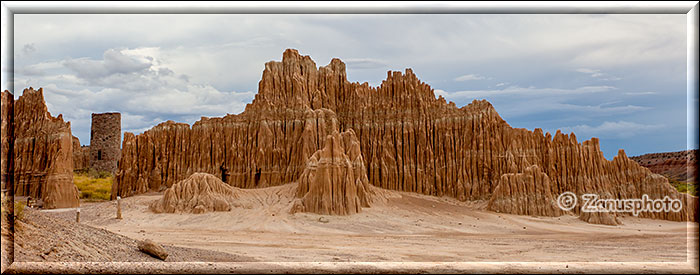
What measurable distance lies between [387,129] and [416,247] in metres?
24.0

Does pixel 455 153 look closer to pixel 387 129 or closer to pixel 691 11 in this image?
pixel 387 129

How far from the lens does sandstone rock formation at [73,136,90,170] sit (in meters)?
58.6

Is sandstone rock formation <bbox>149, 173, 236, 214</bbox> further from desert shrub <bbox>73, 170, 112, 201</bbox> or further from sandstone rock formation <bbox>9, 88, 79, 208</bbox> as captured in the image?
desert shrub <bbox>73, 170, 112, 201</bbox>

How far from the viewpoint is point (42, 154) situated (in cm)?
3625

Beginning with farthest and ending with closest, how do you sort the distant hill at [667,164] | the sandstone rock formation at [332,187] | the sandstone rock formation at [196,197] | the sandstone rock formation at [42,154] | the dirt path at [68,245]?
the distant hill at [667,164]
the sandstone rock formation at [42,154]
the sandstone rock formation at [196,197]
the sandstone rock formation at [332,187]
the dirt path at [68,245]

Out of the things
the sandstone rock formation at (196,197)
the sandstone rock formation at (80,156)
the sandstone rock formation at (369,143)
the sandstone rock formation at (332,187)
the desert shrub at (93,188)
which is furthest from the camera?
the sandstone rock formation at (80,156)

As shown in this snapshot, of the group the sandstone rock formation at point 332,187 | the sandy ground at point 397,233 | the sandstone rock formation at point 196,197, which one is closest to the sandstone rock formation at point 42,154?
the sandy ground at point 397,233

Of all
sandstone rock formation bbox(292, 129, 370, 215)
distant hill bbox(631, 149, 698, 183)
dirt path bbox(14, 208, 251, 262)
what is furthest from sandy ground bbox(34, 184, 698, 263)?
distant hill bbox(631, 149, 698, 183)

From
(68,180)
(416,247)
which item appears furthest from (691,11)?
(68,180)

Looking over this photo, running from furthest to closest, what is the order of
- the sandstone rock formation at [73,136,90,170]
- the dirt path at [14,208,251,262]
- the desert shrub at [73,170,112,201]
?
the sandstone rock formation at [73,136,90,170] → the desert shrub at [73,170,112,201] → the dirt path at [14,208,251,262]

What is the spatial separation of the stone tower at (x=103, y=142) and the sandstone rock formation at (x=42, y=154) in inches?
857

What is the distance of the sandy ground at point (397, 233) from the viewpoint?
17.3 metres

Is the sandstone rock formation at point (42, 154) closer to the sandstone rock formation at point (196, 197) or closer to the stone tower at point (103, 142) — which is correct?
the sandstone rock formation at point (196, 197)

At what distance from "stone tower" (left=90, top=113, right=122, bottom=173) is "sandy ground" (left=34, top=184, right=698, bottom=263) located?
78.8ft
